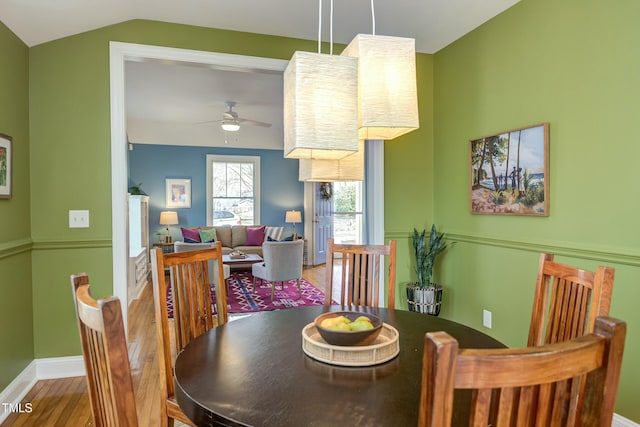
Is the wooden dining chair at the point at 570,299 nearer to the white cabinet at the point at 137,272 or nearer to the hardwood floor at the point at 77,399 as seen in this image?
the hardwood floor at the point at 77,399

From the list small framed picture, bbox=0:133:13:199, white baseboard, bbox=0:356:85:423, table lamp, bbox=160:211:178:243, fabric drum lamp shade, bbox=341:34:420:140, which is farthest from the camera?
table lamp, bbox=160:211:178:243

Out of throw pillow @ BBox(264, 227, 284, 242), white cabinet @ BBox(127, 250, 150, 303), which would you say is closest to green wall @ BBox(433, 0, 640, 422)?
white cabinet @ BBox(127, 250, 150, 303)

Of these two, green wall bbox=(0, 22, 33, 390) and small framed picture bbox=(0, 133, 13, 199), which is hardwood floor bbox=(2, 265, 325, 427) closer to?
green wall bbox=(0, 22, 33, 390)

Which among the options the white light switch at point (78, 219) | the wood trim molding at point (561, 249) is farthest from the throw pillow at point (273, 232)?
the white light switch at point (78, 219)

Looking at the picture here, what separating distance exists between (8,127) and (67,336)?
1.46m

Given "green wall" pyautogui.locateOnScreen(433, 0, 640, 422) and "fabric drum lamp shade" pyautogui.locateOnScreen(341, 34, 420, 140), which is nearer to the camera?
"fabric drum lamp shade" pyautogui.locateOnScreen(341, 34, 420, 140)

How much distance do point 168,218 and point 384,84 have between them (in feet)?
20.7

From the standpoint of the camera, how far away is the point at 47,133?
2.76 meters

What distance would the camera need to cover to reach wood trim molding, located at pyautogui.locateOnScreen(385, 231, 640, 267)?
2002 millimetres

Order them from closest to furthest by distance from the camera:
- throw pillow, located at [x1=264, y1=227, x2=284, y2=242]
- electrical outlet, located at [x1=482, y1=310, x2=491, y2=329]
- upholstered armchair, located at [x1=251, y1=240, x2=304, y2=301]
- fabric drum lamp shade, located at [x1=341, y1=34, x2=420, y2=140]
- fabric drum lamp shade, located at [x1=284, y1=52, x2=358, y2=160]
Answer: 1. fabric drum lamp shade, located at [x1=284, y1=52, x2=358, y2=160]
2. fabric drum lamp shade, located at [x1=341, y1=34, x2=420, y2=140]
3. electrical outlet, located at [x1=482, y1=310, x2=491, y2=329]
4. upholstered armchair, located at [x1=251, y1=240, x2=304, y2=301]
5. throw pillow, located at [x1=264, y1=227, x2=284, y2=242]

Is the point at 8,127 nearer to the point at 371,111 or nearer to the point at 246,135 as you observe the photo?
the point at 371,111

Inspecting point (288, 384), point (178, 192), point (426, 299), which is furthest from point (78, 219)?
point (178, 192)

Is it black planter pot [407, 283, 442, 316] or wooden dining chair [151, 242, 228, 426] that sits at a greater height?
wooden dining chair [151, 242, 228, 426]

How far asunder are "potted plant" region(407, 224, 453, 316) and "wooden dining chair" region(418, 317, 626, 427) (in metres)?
2.47
